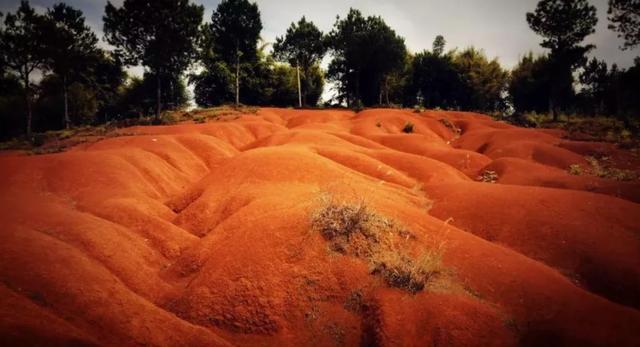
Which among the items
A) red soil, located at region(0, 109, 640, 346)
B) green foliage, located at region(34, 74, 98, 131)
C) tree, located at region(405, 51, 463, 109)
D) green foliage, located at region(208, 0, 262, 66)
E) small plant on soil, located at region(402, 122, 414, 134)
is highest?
green foliage, located at region(208, 0, 262, 66)

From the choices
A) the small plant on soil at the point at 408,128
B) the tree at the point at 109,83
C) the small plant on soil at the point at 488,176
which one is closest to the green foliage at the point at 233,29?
the tree at the point at 109,83

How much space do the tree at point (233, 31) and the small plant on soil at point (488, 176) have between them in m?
28.6

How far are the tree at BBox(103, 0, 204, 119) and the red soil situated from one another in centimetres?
1785

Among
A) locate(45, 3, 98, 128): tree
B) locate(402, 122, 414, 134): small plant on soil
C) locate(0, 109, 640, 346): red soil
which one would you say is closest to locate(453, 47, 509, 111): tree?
locate(402, 122, 414, 134): small plant on soil

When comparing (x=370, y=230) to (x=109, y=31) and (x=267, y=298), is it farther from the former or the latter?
(x=109, y=31)

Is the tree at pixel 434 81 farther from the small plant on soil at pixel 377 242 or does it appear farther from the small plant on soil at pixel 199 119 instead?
the small plant on soil at pixel 377 242

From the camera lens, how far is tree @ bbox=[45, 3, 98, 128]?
3070 cm

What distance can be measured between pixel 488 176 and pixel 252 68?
112ft

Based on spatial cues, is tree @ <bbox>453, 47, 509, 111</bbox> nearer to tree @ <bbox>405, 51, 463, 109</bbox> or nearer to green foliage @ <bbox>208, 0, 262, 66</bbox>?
tree @ <bbox>405, 51, 463, 109</bbox>

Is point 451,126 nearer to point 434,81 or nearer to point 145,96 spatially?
point 434,81

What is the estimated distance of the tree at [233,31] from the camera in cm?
3847

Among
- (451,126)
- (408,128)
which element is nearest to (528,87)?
(451,126)

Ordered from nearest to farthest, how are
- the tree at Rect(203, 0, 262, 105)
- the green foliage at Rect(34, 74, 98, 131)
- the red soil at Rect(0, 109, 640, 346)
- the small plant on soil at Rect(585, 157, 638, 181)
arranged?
the red soil at Rect(0, 109, 640, 346)
the small plant on soil at Rect(585, 157, 638, 181)
the tree at Rect(203, 0, 262, 105)
the green foliage at Rect(34, 74, 98, 131)

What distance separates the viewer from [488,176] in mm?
17094
